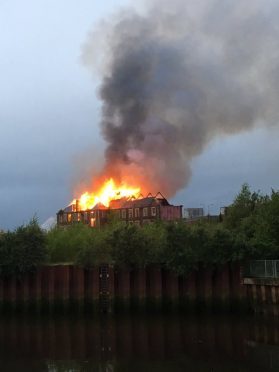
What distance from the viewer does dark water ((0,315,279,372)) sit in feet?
85.0

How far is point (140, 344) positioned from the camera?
3138cm

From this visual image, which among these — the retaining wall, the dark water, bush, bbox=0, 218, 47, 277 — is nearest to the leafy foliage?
bush, bbox=0, 218, 47, 277

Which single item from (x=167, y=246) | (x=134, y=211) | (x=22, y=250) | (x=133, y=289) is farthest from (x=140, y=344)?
(x=134, y=211)

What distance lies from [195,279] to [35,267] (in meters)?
12.9

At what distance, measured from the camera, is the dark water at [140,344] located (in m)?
25.9

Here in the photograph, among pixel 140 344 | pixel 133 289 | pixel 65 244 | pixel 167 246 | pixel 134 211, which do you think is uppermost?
pixel 134 211

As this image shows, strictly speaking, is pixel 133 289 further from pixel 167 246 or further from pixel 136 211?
pixel 136 211

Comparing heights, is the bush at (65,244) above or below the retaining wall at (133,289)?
above

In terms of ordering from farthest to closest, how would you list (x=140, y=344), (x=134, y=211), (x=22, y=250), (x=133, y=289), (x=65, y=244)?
(x=134, y=211)
(x=65, y=244)
(x=22, y=250)
(x=133, y=289)
(x=140, y=344)

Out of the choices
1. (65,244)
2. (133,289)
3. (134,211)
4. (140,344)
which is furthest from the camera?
(134,211)

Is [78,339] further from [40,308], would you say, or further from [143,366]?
[40,308]

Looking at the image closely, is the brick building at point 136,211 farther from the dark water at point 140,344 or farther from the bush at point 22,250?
the dark water at point 140,344

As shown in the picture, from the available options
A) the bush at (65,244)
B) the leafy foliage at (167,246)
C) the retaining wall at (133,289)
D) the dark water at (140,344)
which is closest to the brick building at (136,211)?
the bush at (65,244)

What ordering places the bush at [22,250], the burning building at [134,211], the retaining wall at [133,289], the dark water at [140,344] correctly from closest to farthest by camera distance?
the dark water at [140,344] → the retaining wall at [133,289] → the bush at [22,250] → the burning building at [134,211]
